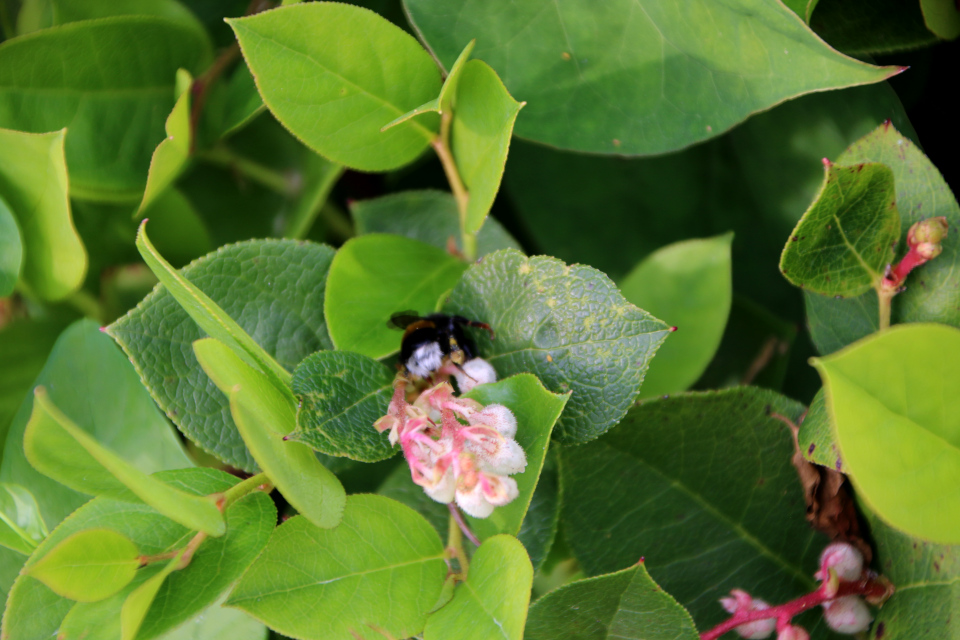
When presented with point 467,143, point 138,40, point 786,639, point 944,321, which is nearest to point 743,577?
point 786,639

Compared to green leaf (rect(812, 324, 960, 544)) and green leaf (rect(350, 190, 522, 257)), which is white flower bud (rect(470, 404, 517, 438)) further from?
green leaf (rect(350, 190, 522, 257))

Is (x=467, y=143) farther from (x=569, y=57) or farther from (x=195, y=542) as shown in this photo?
(x=195, y=542)

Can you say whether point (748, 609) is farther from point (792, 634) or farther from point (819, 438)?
point (819, 438)

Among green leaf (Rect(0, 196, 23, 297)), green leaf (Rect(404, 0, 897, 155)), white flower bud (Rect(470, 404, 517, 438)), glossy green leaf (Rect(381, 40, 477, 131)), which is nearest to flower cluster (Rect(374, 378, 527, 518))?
white flower bud (Rect(470, 404, 517, 438))

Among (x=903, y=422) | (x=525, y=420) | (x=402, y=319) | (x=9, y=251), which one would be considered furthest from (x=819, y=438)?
(x=9, y=251)

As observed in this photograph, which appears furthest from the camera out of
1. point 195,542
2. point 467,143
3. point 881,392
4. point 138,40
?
point 138,40

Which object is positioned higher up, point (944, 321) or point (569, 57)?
point (569, 57)

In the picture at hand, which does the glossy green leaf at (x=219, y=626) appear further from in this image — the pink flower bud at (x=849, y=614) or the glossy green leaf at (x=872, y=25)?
the glossy green leaf at (x=872, y=25)
